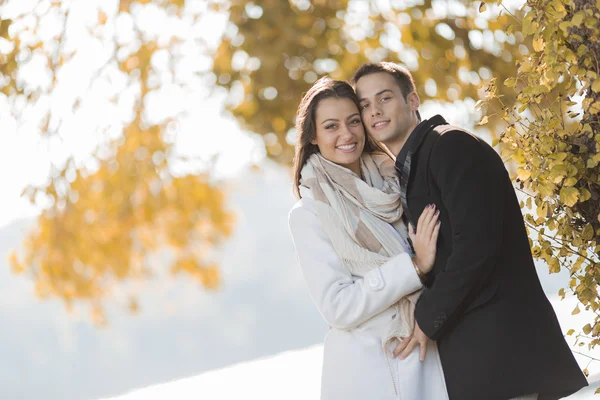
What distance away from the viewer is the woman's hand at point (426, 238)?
2.11m

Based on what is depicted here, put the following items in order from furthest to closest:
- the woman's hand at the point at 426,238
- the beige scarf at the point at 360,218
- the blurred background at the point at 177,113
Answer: the blurred background at the point at 177,113 < the beige scarf at the point at 360,218 < the woman's hand at the point at 426,238

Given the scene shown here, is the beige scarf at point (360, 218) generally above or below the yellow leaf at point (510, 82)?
below

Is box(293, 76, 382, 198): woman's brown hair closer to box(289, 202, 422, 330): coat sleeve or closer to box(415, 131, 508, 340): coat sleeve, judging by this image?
box(289, 202, 422, 330): coat sleeve

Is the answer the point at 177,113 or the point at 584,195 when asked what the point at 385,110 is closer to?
the point at 584,195

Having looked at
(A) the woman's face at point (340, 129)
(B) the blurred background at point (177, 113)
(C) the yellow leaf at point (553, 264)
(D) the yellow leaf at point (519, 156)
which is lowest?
(C) the yellow leaf at point (553, 264)

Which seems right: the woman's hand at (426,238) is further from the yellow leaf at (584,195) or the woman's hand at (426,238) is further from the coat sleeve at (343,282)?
the yellow leaf at (584,195)

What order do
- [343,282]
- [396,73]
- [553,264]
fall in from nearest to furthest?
[553,264] → [343,282] → [396,73]

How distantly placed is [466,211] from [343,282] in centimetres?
42

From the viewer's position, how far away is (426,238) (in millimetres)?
2119

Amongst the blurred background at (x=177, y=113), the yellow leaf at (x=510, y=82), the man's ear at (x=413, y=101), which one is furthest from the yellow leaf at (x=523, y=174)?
the blurred background at (x=177, y=113)

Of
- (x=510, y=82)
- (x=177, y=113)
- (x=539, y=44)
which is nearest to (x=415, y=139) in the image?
(x=510, y=82)

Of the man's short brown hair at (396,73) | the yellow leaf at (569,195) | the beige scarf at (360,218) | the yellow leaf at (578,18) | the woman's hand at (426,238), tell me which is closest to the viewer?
Result: the yellow leaf at (578,18)

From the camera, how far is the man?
2.02m

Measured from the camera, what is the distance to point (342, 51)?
18.7ft
